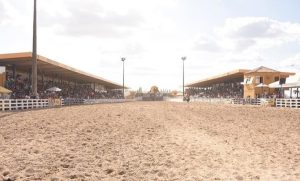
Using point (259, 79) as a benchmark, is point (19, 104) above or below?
below

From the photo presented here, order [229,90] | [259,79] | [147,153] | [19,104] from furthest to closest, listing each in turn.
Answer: [229,90], [259,79], [19,104], [147,153]

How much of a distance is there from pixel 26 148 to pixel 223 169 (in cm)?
524

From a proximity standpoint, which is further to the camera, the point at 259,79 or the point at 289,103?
the point at 259,79

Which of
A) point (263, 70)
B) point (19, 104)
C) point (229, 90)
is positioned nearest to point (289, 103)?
point (263, 70)

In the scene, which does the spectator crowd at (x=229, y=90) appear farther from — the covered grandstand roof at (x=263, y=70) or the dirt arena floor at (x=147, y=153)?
the dirt arena floor at (x=147, y=153)

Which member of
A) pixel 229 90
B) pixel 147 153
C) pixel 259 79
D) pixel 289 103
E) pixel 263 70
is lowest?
pixel 147 153

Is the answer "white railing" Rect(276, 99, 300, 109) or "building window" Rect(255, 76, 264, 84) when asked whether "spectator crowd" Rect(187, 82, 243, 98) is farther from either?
"white railing" Rect(276, 99, 300, 109)

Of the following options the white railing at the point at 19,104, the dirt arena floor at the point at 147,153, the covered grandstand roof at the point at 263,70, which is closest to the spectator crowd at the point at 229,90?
the covered grandstand roof at the point at 263,70

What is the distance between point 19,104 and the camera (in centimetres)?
3184

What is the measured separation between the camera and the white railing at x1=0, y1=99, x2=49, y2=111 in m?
29.5

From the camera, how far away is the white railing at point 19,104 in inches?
1160

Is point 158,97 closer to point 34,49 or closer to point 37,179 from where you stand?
point 34,49

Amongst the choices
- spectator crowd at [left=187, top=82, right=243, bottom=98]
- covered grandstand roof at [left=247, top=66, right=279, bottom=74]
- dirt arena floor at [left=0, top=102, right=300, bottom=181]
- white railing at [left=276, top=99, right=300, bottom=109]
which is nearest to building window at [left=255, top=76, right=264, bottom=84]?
covered grandstand roof at [left=247, top=66, right=279, bottom=74]

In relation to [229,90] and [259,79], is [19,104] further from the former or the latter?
[229,90]
